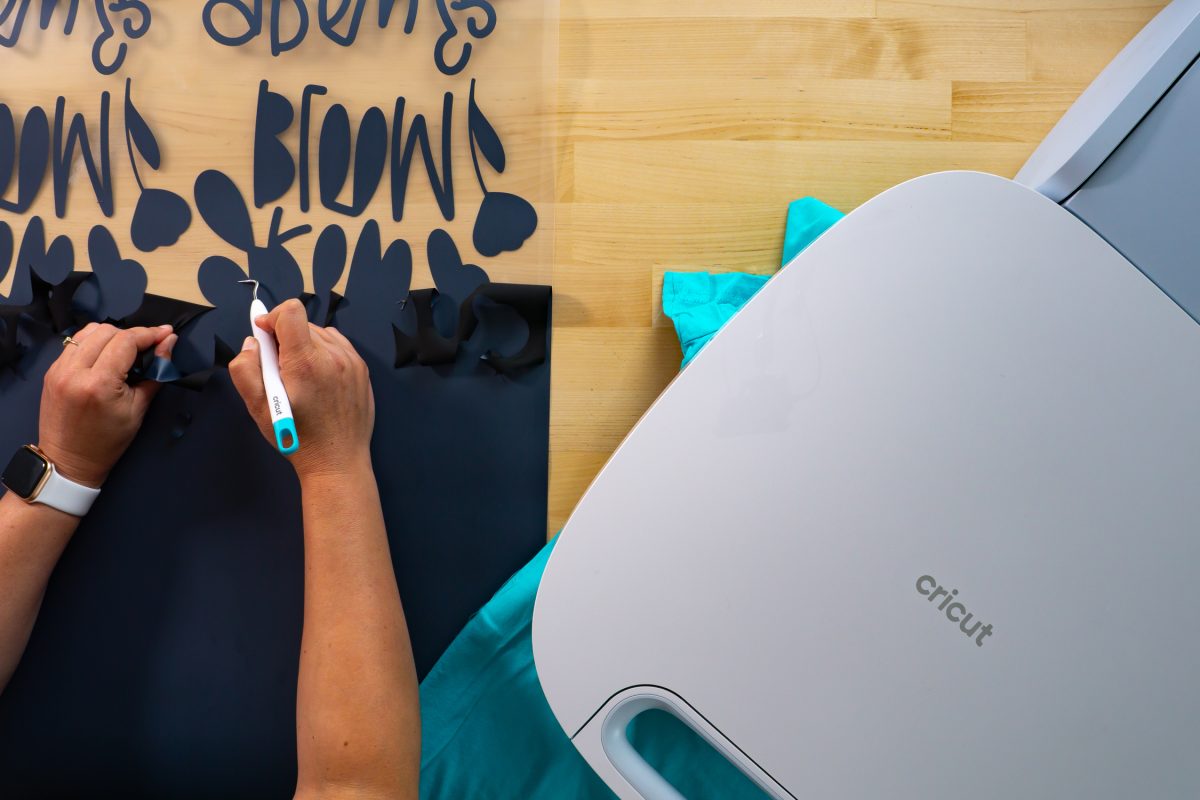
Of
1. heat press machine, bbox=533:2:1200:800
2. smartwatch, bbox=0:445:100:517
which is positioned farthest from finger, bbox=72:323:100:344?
heat press machine, bbox=533:2:1200:800

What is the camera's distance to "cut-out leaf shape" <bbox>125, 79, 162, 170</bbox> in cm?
72

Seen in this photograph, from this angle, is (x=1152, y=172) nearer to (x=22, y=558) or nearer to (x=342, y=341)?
(x=342, y=341)

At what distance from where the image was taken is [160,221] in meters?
0.72

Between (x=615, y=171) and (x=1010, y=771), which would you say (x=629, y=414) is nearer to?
(x=615, y=171)

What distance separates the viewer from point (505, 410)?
71 centimetres

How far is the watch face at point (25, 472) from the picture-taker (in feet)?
2.20

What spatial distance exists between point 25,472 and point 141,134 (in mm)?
328

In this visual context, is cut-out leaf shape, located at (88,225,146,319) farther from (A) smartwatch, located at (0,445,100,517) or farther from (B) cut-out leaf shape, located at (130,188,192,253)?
(A) smartwatch, located at (0,445,100,517)

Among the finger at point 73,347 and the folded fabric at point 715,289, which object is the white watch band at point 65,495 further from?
the folded fabric at point 715,289

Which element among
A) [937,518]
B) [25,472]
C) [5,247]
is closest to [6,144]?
[5,247]

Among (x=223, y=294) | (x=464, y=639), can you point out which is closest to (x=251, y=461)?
(x=223, y=294)

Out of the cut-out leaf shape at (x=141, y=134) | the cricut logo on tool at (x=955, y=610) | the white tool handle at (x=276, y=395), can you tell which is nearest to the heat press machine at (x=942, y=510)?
the cricut logo on tool at (x=955, y=610)

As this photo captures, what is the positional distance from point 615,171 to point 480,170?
5.0 inches

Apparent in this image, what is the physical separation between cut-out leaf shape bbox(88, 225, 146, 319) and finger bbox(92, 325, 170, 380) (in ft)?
0.12
